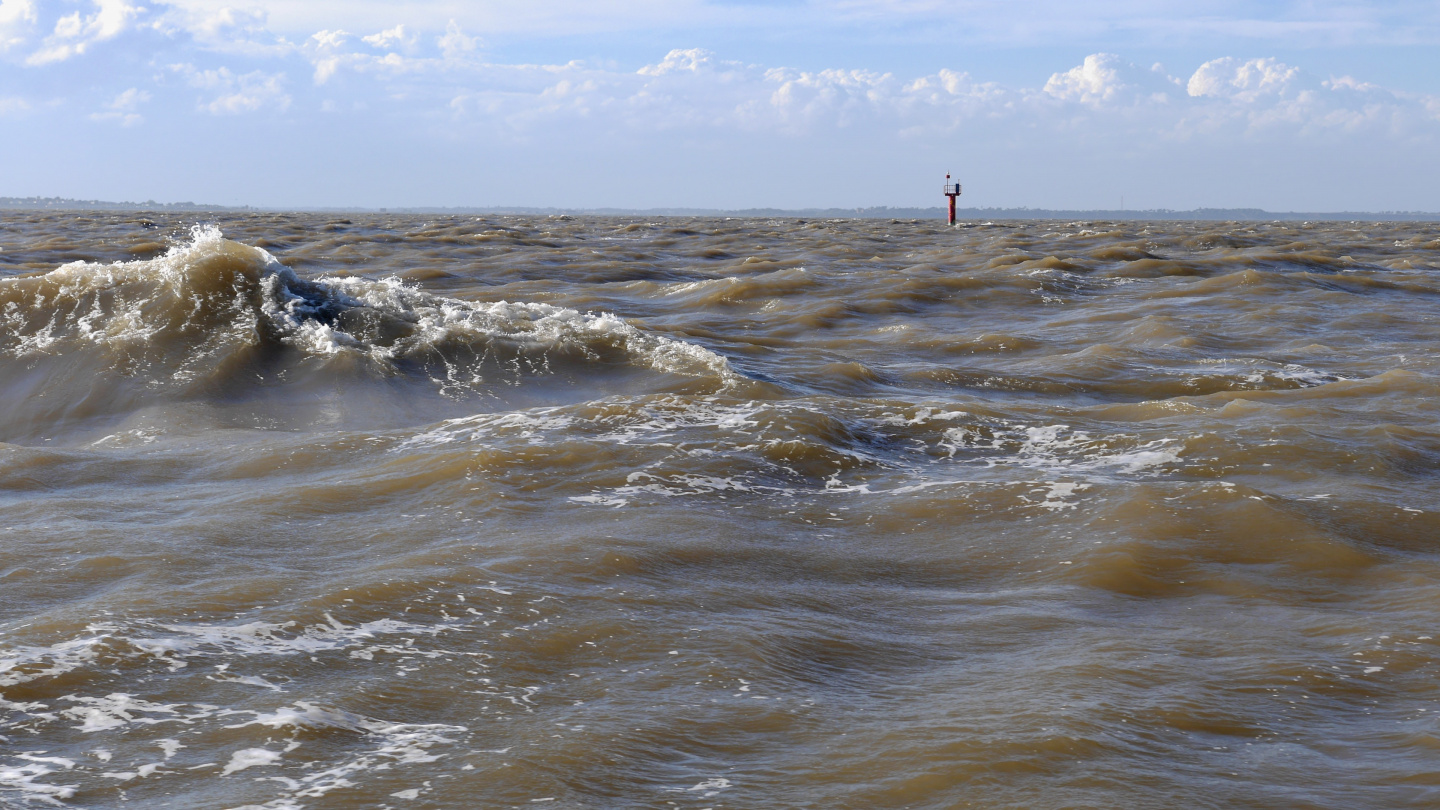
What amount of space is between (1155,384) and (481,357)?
623cm

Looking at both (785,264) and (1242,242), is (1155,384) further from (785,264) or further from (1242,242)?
(1242,242)

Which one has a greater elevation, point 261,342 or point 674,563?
point 261,342

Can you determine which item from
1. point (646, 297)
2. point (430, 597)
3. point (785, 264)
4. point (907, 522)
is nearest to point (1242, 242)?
point (785, 264)

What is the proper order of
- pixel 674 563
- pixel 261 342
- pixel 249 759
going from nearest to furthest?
pixel 249 759, pixel 674 563, pixel 261 342

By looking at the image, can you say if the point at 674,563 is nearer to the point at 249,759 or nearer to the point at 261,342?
the point at 249,759

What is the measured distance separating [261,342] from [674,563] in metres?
6.82

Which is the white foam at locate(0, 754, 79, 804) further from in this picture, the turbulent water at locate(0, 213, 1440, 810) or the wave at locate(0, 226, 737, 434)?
the wave at locate(0, 226, 737, 434)

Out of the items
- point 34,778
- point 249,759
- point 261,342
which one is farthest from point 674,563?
point 261,342

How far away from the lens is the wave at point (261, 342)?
9844mm

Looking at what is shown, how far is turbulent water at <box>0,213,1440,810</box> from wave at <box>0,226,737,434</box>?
0.06 metres

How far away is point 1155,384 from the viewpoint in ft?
34.3

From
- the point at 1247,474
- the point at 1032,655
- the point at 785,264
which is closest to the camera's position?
the point at 1032,655

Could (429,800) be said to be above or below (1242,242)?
below

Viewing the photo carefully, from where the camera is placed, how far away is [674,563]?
5.40m
